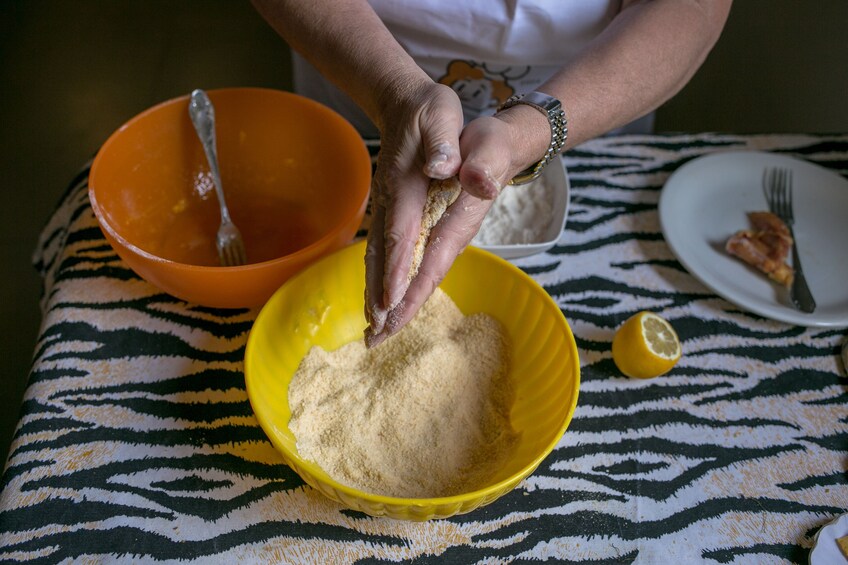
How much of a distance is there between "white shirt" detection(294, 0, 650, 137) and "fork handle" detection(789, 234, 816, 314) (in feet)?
1.70

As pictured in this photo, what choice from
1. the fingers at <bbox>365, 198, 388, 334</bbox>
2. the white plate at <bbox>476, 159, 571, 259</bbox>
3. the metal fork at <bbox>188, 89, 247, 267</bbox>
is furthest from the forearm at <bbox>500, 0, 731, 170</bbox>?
the metal fork at <bbox>188, 89, 247, 267</bbox>

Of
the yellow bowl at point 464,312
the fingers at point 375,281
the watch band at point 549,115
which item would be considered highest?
the watch band at point 549,115

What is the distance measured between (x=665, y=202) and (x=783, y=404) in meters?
0.37

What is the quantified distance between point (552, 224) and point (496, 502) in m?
0.46

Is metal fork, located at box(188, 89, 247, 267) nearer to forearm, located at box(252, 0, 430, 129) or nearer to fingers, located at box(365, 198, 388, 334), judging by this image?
forearm, located at box(252, 0, 430, 129)

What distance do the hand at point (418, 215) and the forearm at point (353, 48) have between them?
0.11 m

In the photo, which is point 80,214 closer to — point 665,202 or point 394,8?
point 394,8

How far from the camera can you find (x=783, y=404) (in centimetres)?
85

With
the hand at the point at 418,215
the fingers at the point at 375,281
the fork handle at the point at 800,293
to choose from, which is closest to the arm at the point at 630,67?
the hand at the point at 418,215

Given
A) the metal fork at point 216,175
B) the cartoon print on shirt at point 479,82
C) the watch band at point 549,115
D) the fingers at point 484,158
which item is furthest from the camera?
the cartoon print on shirt at point 479,82

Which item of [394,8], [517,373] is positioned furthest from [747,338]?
[394,8]

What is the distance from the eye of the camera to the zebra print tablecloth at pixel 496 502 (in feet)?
2.30

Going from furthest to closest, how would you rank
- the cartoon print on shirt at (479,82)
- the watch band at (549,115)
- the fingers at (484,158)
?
the cartoon print on shirt at (479,82) → the watch band at (549,115) → the fingers at (484,158)

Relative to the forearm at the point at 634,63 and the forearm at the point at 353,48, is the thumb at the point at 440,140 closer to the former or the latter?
the forearm at the point at 353,48
